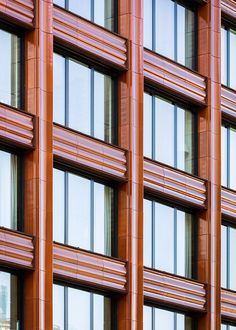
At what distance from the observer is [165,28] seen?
59281 mm

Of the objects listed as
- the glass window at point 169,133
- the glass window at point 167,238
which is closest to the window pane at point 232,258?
the glass window at point 167,238

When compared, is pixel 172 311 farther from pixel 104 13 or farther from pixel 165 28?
pixel 104 13

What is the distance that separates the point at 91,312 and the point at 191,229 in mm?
8434

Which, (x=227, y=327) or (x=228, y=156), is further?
(x=228, y=156)

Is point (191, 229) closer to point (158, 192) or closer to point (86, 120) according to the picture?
point (158, 192)

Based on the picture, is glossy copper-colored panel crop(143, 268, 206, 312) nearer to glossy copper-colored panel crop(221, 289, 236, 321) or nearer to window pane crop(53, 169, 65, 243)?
glossy copper-colored panel crop(221, 289, 236, 321)

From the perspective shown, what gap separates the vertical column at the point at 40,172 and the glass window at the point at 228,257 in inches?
538

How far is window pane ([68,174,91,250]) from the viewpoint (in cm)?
5197

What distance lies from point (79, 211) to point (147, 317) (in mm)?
5640

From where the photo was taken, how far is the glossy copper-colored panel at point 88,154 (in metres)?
50.9

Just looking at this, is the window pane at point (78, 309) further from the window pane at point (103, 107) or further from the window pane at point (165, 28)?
the window pane at point (165, 28)

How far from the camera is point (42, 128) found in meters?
49.7

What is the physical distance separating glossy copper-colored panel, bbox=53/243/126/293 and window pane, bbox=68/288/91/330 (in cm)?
53

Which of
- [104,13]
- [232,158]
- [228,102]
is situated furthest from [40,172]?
[232,158]
